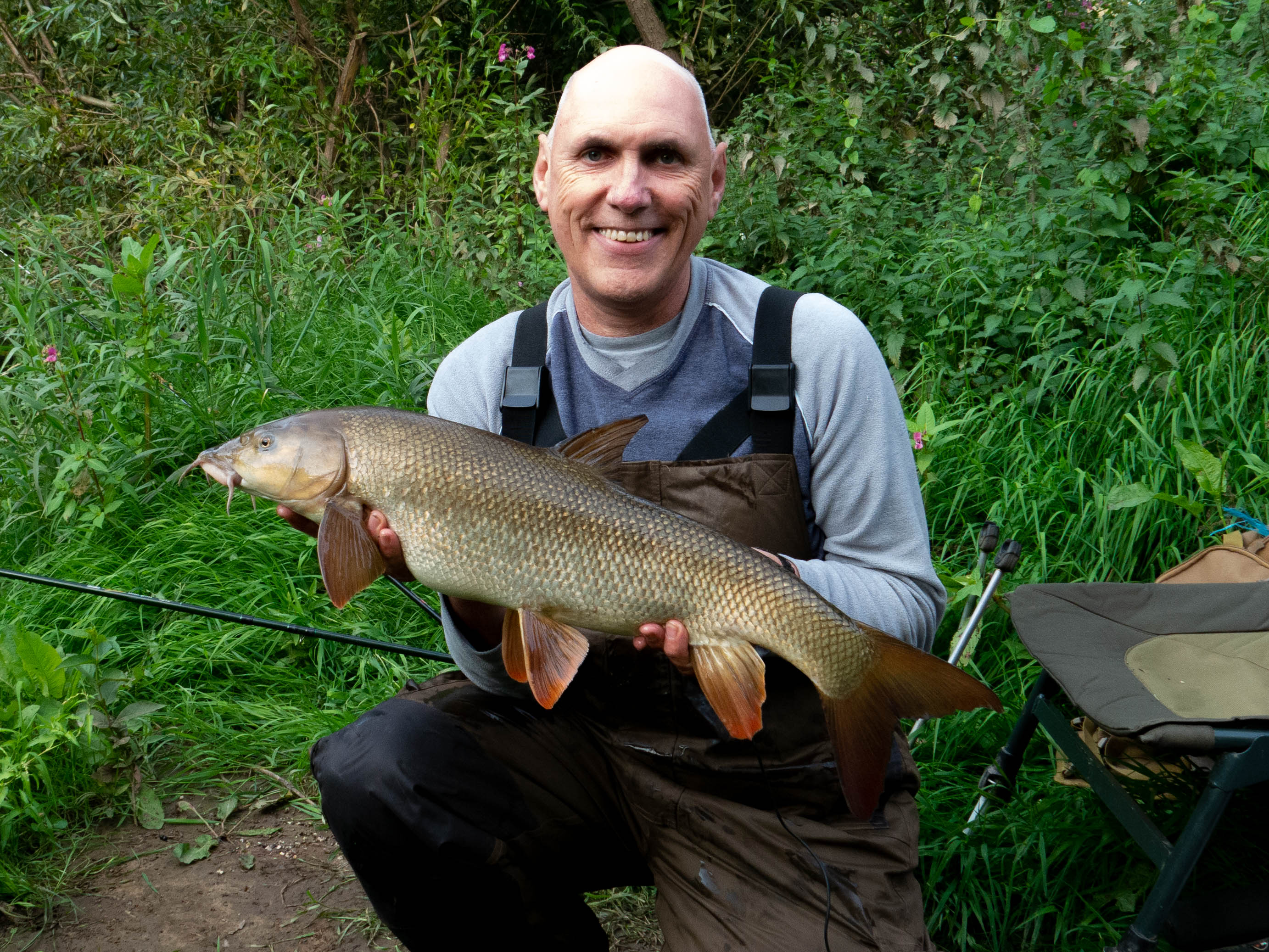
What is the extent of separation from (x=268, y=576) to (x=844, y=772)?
2.18 metres

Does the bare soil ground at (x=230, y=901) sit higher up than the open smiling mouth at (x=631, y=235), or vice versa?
the open smiling mouth at (x=631, y=235)

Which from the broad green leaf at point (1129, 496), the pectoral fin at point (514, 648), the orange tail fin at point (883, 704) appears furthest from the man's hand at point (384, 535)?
the broad green leaf at point (1129, 496)

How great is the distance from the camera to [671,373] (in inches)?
84.3

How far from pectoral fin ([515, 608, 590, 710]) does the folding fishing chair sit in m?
0.96

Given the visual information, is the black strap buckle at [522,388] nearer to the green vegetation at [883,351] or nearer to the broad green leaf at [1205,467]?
the green vegetation at [883,351]

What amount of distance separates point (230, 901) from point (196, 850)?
211mm

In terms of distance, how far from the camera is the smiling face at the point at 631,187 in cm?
210

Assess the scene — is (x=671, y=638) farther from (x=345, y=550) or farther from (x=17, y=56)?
(x=17, y=56)

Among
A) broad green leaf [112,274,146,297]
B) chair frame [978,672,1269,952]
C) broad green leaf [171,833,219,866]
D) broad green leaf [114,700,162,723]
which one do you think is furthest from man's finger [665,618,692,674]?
broad green leaf [112,274,146,297]

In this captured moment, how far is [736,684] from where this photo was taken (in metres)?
1.77

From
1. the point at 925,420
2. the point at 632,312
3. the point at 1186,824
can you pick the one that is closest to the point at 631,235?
the point at 632,312

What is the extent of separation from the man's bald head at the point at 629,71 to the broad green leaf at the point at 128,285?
5.66 feet

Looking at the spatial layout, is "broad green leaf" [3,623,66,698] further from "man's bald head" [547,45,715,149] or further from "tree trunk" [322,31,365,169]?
"tree trunk" [322,31,365,169]

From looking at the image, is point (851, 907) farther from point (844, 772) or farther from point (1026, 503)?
point (1026, 503)
